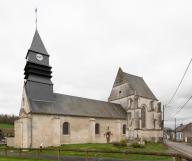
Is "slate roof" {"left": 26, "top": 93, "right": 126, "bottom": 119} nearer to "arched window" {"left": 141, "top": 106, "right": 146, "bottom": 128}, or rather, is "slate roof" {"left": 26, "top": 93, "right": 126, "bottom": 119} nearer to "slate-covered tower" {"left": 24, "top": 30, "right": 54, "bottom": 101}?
"slate-covered tower" {"left": 24, "top": 30, "right": 54, "bottom": 101}

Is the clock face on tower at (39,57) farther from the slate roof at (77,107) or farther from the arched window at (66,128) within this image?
the arched window at (66,128)

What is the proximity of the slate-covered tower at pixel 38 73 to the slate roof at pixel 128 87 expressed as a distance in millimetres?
16374

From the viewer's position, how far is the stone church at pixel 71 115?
2859 centimetres

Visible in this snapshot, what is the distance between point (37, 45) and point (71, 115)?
11159 mm

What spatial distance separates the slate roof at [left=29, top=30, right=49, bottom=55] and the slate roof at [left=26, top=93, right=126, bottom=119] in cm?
668

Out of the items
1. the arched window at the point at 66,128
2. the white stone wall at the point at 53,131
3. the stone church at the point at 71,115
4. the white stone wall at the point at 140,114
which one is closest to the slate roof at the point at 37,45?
the stone church at the point at 71,115

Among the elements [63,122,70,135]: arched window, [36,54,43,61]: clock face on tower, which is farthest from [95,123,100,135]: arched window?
[36,54,43,61]: clock face on tower

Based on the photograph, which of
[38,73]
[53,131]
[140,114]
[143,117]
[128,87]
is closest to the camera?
[53,131]

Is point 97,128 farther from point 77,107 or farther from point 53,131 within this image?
point 53,131

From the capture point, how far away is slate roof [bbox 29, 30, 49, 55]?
3212 cm

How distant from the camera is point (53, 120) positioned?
29297 mm

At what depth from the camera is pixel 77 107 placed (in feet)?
113

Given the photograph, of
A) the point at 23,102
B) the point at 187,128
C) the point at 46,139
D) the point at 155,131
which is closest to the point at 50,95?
the point at 23,102

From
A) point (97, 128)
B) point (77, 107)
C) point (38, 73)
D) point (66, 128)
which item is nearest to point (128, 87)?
point (97, 128)
